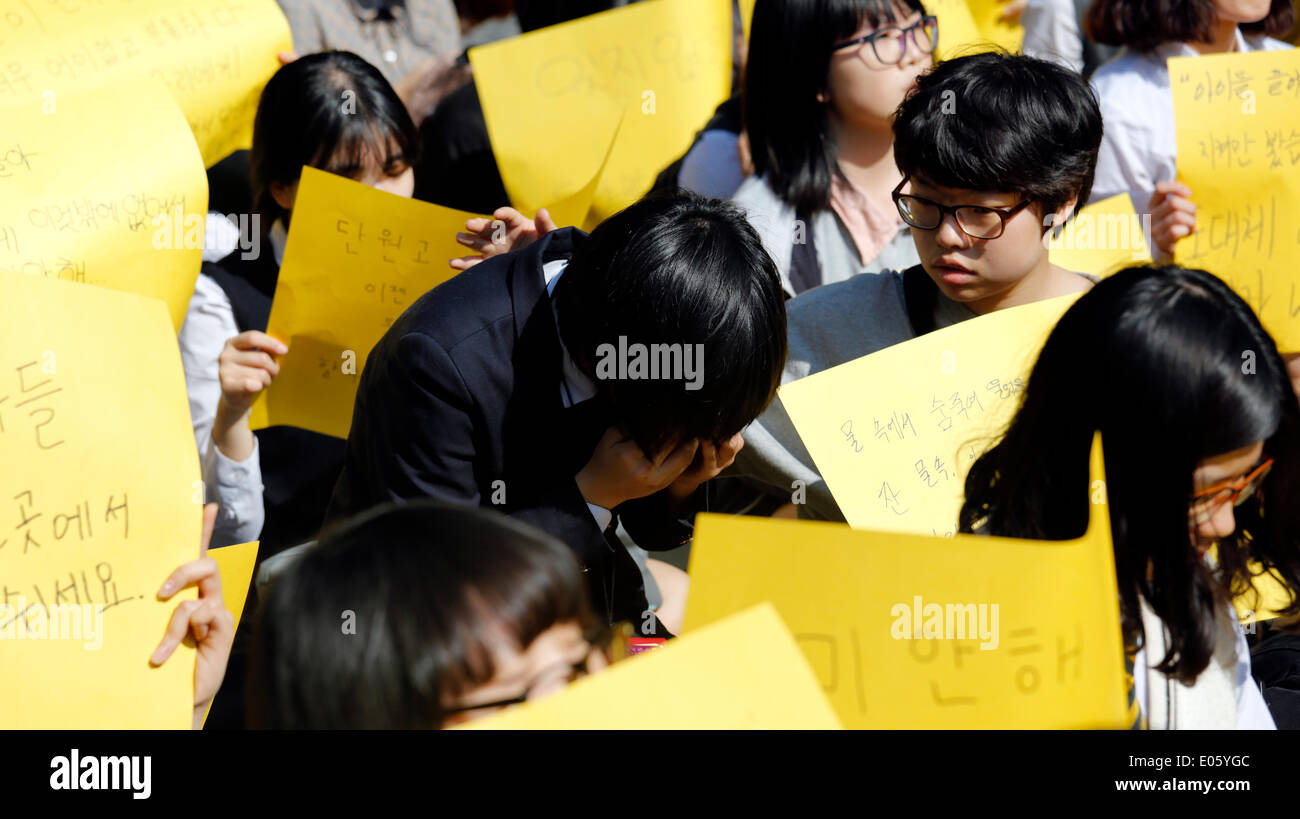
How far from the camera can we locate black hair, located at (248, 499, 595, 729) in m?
1.05

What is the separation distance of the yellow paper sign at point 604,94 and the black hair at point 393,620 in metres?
1.64

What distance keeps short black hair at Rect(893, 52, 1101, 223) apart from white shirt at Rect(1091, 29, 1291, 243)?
0.78 m

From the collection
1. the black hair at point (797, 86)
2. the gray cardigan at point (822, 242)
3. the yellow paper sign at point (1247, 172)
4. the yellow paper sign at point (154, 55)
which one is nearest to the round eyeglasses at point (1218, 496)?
the yellow paper sign at point (1247, 172)

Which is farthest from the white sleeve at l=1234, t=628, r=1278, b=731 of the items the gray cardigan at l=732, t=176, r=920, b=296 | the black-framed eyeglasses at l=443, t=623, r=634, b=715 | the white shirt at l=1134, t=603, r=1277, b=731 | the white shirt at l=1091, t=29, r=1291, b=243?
the white shirt at l=1091, t=29, r=1291, b=243

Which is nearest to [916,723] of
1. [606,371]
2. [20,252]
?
[606,371]

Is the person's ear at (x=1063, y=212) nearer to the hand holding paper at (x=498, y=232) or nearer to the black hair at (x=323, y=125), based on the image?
the hand holding paper at (x=498, y=232)

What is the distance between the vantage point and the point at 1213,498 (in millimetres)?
1448

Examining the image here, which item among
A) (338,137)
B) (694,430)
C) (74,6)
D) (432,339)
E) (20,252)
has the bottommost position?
(694,430)

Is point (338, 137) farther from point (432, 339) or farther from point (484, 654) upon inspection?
point (484, 654)

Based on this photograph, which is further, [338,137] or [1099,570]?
[338,137]

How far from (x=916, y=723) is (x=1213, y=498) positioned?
560 millimetres

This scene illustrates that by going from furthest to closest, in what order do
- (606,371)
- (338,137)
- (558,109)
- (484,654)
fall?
(558,109)
(338,137)
(606,371)
(484,654)

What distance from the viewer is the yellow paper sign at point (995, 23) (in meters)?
3.34

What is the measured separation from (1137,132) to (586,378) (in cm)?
170
